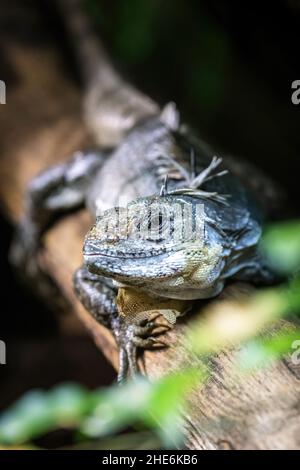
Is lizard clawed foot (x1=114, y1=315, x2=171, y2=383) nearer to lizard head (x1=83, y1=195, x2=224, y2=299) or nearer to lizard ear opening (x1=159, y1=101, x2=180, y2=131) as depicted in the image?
lizard head (x1=83, y1=195, x2=224, y2=299)

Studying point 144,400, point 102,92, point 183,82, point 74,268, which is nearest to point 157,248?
point 144,400

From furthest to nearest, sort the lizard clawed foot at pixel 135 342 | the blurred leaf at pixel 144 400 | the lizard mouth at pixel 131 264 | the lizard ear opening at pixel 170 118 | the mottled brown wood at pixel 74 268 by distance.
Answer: the lizard ear opening at pixel 170 118, the lizard clawed foot at pixel 135 342, the lizard mouth at pixel 131 264, the mottled brown wood at pixel 74 268, the blurred leaf at pixel 144 400

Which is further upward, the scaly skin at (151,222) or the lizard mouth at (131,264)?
the scaly skin at (151,222)

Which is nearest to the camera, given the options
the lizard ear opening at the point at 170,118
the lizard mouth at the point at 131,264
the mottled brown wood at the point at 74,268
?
the mottled brown wood at the point at 74,268

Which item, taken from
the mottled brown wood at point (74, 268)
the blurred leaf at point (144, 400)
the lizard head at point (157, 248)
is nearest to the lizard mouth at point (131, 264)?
the lizard head at point (157, 248)

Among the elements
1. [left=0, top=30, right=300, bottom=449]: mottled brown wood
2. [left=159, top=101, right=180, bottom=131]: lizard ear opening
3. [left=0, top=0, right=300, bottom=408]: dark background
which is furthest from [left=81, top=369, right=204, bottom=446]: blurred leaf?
[left=0, top=0, right=300, bottom=408]: dark background

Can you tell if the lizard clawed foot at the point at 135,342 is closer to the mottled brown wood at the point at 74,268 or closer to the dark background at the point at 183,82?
the mottled brown wood at the point at 74,268

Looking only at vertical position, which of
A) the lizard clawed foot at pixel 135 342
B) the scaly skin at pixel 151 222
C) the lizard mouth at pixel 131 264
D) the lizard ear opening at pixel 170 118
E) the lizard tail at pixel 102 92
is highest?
the lizard tail at pixel 102 92

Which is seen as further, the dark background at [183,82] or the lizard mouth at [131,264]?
the dark background at [183,82]
